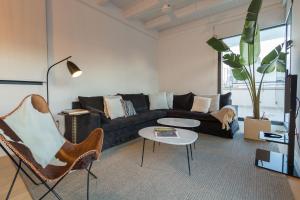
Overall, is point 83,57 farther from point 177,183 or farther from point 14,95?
point 177,183

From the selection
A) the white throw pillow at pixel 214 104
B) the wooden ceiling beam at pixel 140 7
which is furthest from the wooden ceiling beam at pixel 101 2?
the white throw pillow at pixel 214 104

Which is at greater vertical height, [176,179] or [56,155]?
[56,155]

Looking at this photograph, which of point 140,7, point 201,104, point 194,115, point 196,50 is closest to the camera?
point 194,115

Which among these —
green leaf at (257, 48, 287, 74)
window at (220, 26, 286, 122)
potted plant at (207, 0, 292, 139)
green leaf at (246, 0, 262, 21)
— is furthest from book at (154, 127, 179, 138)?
window at (220, 26, 286, 122)

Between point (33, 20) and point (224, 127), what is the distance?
3.65 metres

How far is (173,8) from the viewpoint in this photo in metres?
4.01

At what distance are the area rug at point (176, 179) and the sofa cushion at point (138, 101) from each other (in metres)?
1.45

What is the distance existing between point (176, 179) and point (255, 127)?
2104 millimetres

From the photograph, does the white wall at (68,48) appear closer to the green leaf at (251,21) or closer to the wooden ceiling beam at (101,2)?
the wooden ceiling beam at (101,2)

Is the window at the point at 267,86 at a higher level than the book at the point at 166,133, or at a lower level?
higher

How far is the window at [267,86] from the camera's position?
380 cm

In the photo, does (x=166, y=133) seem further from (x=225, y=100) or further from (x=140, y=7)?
(x=140, y=7)

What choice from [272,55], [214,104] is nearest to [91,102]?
[214,104]

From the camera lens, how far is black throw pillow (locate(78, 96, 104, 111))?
302cm
